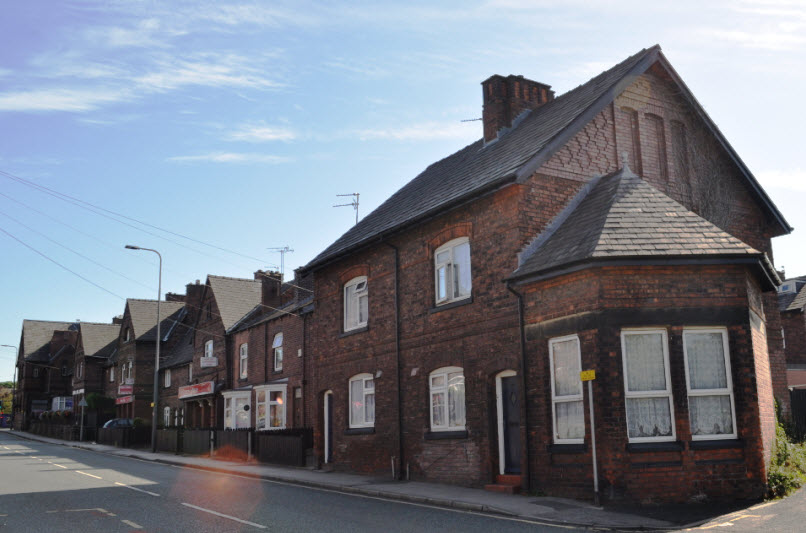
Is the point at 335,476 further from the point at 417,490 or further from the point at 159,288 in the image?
the point at 159,288

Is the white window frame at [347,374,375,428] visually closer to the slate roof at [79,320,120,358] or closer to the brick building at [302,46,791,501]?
the brick building at [302,46,791,501]

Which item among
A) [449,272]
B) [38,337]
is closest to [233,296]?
[449,272]

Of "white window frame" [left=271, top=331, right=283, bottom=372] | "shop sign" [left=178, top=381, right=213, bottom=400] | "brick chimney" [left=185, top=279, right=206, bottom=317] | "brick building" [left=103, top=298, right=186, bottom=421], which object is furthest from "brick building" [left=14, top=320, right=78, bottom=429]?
"white window frame" [left=271, top=331, right=283, bottom=372]

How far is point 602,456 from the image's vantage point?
12.7 meters

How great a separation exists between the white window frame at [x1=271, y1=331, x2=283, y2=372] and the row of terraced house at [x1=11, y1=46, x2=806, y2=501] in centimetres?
840

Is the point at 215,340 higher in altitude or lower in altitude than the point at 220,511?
higher

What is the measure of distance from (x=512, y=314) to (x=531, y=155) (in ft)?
11.5

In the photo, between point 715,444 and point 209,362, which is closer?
point 715,444

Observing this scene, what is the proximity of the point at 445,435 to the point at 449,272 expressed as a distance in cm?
398

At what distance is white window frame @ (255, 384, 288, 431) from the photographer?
30.9m

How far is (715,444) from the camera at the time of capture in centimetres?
1286

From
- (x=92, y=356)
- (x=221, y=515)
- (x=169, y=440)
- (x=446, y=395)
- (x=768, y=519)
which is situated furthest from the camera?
(x=92, y=356)

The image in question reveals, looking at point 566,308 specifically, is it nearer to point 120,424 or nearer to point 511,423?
point 511,423

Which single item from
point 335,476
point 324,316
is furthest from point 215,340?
point 335,476
